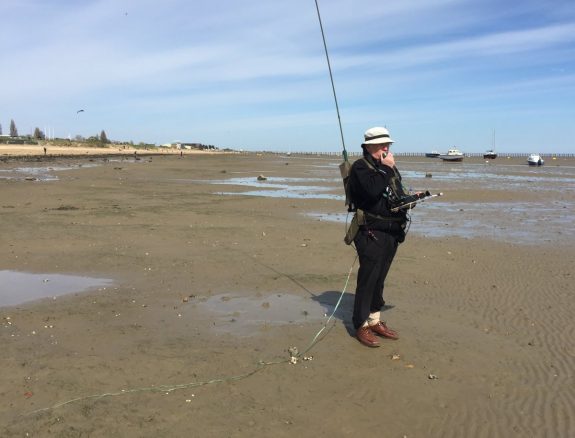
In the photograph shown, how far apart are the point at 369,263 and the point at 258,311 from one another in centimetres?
187

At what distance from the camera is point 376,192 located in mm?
5309

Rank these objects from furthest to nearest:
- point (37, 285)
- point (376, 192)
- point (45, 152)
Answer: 1. point (45, 152)
2. point (37, 285)
3. point (376, 192)

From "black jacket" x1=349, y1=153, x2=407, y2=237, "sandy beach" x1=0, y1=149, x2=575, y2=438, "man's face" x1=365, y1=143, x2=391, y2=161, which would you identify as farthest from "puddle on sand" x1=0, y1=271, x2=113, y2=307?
"man's face" x1=365, y1=143, x2=391, y2=161

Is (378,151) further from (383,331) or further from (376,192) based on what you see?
(383,331)

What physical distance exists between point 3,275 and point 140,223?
539 centimetres

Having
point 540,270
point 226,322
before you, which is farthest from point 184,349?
point 540,270

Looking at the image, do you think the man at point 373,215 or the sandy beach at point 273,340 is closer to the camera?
the sandy beach at point 273,340

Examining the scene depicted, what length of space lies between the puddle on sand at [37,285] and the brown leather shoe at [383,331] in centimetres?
428

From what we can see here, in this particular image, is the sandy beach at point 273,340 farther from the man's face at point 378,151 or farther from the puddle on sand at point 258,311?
the man's face at point 378,151

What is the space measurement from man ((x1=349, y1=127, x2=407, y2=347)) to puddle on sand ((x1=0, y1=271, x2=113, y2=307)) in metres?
4.25

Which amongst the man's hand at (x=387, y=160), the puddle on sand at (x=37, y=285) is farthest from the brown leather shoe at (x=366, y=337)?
the puddle on sand at (x=37, y=285)

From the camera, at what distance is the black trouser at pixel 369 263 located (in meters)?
5.51

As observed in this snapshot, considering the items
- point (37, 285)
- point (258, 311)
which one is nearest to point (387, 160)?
point (258, 311)

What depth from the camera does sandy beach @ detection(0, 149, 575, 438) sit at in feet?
13.4
